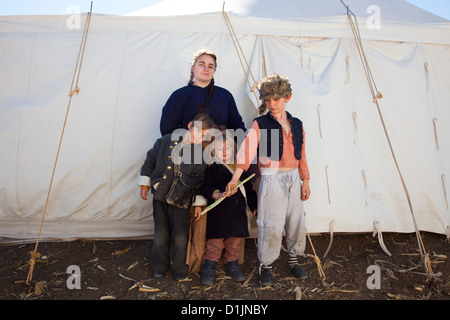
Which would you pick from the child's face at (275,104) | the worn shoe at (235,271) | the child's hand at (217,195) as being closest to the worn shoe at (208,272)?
the worn shoe at (235,271)

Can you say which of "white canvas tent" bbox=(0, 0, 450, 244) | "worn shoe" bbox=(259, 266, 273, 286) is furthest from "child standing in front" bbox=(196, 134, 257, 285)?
"white canvas tent" bbox=(0, 0, 450, 244)

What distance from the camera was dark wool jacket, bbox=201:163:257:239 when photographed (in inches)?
76.8

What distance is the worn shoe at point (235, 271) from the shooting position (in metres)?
1.94

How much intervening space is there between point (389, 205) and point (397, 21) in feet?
4.61

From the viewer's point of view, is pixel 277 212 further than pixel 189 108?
No

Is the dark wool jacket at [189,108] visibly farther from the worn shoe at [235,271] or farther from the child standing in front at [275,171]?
the worn shoe at [235,271]

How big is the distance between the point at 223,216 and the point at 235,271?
34cm

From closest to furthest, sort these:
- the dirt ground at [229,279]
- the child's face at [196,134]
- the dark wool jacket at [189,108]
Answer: the dirt ground at [229,279]
the child's face at [196,134]
the dark wool jacket at [189,108]

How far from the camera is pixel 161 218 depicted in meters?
2.01

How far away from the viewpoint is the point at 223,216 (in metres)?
1.96

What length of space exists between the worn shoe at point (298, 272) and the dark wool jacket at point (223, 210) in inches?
14.3

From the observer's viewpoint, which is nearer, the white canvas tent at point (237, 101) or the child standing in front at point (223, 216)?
the child standing in front at point (223, 216)

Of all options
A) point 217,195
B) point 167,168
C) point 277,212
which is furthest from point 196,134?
point 277,212

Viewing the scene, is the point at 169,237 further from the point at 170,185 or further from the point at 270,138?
the point at 270,138
